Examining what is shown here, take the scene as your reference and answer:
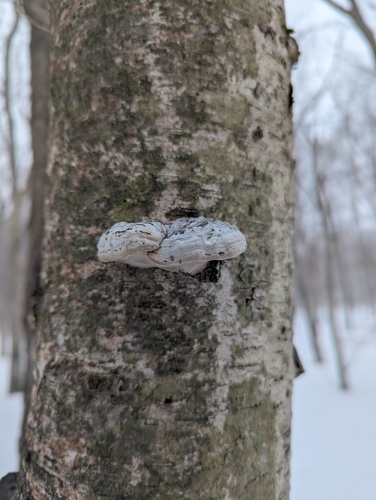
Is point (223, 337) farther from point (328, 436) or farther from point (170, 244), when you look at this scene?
point (328, 436)

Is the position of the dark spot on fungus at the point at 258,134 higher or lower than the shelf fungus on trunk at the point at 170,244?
higher

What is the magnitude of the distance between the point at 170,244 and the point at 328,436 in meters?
7.07

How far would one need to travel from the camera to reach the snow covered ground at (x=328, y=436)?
4.92 meters

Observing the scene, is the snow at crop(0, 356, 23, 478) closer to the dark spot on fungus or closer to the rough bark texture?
the rough bark texture

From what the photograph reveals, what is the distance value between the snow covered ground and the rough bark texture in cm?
491

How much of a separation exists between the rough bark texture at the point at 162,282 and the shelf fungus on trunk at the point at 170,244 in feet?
0.19

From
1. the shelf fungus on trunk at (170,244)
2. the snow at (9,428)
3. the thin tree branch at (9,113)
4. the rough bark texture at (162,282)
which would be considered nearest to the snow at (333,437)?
the snow at (9,428)

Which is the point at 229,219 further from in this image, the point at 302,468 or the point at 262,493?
the point at 302,468

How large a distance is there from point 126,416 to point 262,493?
35 centimetres

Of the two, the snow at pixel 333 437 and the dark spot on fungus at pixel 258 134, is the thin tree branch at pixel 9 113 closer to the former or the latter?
the snow at pixel 333 437

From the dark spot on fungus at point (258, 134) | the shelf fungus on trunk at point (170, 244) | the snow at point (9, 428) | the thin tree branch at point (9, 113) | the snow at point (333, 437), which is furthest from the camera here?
the thin tree branch at point (9, 113)

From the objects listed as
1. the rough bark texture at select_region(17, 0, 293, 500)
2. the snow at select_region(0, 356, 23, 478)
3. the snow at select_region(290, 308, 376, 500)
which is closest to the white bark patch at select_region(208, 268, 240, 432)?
the rough bark texture at select_region(17, 0, 293, 500)

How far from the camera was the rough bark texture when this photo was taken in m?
0.72

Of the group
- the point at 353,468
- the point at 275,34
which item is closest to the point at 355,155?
the point at 353,468
